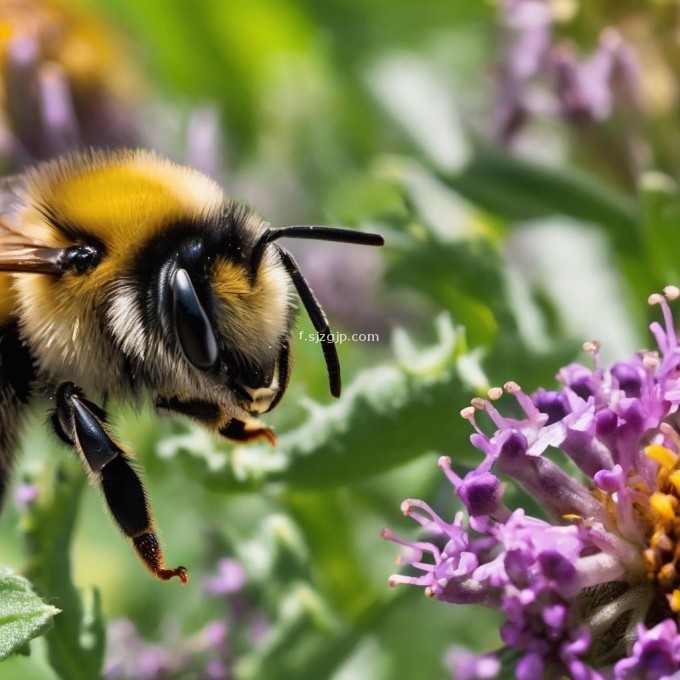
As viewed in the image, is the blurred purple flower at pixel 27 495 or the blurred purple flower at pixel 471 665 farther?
the blurred purple flower at pixel 27 495

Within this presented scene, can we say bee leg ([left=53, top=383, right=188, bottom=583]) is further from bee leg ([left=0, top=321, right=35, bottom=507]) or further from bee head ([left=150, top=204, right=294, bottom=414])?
bee head ([left=150, top=204, right=294, bottom=414])

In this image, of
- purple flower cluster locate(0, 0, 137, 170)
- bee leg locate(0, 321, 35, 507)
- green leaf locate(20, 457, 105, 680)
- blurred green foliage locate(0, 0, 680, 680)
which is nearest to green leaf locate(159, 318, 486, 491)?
blurred green foliage locate(0, 0, 680, 680)

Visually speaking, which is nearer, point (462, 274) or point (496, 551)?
point (496, 551)

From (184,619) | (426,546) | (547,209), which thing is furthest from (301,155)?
(426,546)

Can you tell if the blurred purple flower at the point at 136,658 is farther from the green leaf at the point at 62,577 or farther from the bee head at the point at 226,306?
the bee head at the point at 226,306

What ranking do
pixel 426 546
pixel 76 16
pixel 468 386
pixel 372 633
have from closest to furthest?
pixel 426 546, pixel 468 386, pixel 372 633, pixel 76 16

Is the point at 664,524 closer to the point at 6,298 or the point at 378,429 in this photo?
the point at 378,429

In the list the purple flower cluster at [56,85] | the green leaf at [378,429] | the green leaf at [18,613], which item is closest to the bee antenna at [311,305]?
the green leaf at [378,429]

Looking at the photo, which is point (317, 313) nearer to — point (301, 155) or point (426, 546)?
point (426, 546)
